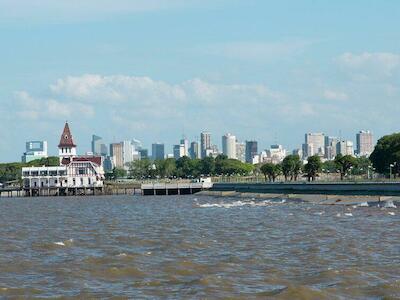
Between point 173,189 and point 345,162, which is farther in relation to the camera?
point 173,189

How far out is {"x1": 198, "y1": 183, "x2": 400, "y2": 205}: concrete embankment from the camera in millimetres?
103188

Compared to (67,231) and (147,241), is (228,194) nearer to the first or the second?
(67,231)

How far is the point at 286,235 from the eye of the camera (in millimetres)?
54094

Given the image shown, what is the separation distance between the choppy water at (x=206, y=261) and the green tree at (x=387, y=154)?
10139 cm

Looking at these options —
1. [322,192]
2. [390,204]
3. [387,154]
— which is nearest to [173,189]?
[387,154]

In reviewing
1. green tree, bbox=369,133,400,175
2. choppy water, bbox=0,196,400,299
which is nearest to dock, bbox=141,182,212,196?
green tree, bbox=369,133,400,175

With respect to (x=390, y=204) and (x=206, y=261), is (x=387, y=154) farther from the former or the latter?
(x=206, y=261)

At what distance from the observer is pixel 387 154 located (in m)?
168

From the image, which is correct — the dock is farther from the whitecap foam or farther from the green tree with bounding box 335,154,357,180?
the whitecap foam

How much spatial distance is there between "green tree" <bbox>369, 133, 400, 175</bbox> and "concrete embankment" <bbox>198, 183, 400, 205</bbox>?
962 inches

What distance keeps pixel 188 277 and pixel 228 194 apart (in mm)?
135430

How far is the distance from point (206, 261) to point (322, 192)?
9222 cm

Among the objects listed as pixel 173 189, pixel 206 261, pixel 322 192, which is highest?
pixel 173 189

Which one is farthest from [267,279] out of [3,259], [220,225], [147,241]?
[220,225]
